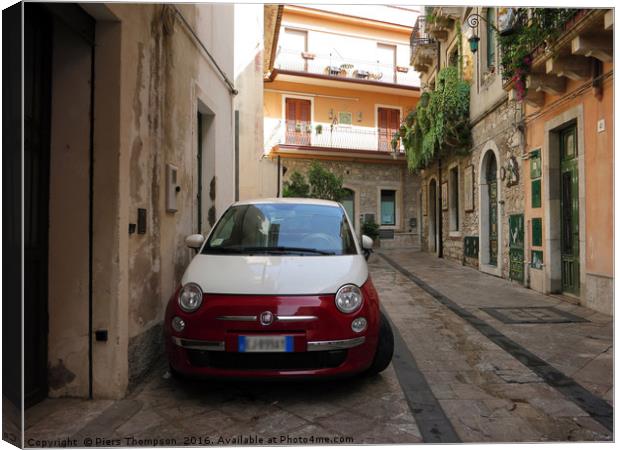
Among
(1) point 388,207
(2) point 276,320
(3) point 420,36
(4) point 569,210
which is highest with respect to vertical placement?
(3) point 420,36

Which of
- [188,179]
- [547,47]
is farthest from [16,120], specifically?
[547,47]

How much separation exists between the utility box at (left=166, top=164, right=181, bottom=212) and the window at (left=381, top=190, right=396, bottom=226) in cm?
1878

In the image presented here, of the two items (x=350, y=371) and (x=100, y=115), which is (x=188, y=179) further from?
(x=350, y=371)

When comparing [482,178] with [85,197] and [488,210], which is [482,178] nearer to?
[488,210]

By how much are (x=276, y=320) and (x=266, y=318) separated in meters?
0.07

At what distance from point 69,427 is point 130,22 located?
9.97 feet

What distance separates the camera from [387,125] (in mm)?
23609

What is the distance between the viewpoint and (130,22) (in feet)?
12.0

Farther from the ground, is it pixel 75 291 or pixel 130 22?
pixel 130 22

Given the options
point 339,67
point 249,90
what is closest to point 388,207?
point 339,67

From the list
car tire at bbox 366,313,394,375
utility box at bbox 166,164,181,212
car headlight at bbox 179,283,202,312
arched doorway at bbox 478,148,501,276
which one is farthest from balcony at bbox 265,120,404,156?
car headlight at bbox 179,283,202,312

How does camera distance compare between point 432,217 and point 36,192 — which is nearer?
point 36,192

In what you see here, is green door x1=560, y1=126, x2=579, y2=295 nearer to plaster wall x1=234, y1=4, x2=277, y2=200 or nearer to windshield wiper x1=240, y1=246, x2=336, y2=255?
windshield wiper x1=240, y1=246, x2=336, y2=255

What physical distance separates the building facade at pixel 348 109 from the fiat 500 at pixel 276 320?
17.8m
